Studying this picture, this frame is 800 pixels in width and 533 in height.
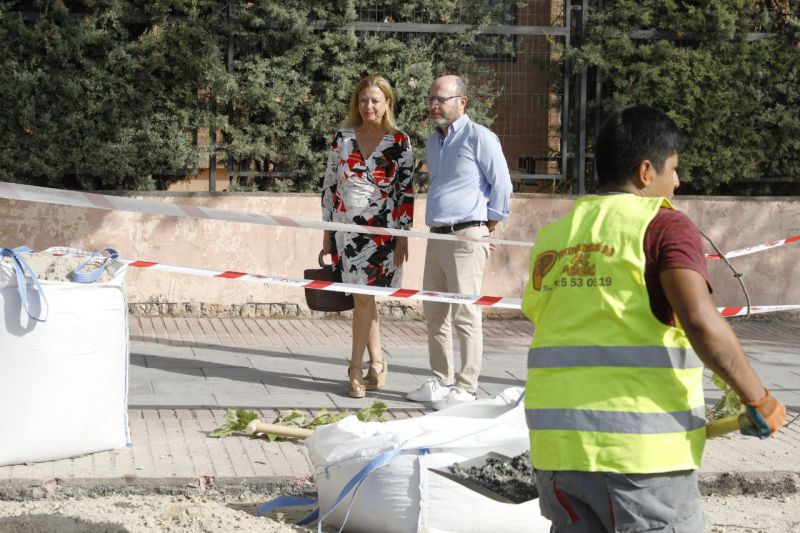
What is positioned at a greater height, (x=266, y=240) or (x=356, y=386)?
(x=266, y=240)

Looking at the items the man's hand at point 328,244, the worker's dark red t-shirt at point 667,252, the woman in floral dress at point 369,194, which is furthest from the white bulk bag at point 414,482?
the man's hand at point 328,244

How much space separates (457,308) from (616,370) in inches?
155

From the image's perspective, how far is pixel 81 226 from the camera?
32.2 ft

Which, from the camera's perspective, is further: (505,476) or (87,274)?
(87,274)

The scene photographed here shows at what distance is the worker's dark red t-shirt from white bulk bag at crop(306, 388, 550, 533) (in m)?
1.67

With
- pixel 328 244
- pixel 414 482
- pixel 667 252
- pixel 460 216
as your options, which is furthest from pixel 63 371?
pixel 667 252

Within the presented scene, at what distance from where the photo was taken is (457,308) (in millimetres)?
6828

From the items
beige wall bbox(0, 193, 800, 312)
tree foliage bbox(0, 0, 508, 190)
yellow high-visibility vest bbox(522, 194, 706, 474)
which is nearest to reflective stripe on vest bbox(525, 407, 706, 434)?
yellow high-visibility vest bbox(522, 194, 706, 474)

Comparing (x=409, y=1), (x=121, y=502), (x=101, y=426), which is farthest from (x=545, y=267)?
(x=409, y=1)

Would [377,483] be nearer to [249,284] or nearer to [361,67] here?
[249,284]

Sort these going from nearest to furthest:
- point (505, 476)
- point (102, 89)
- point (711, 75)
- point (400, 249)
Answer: point (505, 476)
point (400, 249)
point (102, 89)
point (711, 75)

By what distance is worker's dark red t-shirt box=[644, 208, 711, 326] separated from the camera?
112 inches

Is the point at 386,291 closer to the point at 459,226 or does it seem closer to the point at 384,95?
the point at 459,226

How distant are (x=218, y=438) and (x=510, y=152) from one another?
5867 mm
